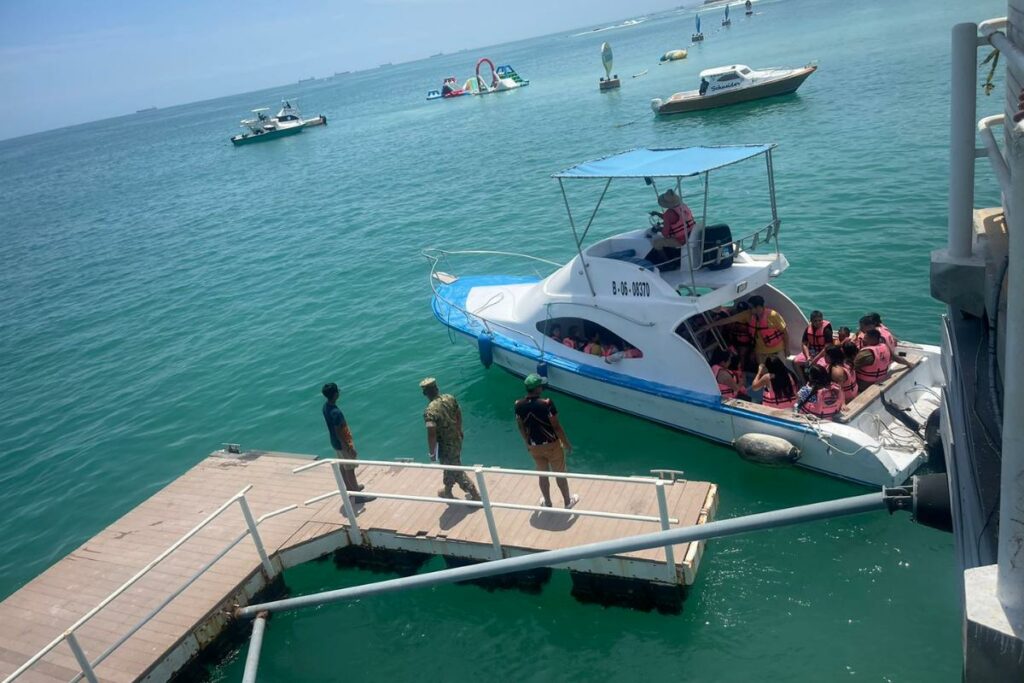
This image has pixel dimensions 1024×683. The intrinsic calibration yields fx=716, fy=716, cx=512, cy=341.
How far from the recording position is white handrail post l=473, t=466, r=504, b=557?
7.94 metres

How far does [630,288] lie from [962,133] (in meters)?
5.72

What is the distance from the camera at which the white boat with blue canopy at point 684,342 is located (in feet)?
31.9

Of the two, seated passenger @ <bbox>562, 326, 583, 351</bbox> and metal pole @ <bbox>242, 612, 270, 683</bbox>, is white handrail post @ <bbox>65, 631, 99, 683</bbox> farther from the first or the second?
seated passenger @ <bbox>562, 326, 583, 351</bbox>

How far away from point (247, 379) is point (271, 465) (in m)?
6.73

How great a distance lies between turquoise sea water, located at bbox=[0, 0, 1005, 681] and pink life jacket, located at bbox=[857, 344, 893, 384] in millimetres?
1633

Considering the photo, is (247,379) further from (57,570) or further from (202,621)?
(202,621)

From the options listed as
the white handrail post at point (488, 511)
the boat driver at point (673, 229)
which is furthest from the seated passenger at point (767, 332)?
the white handrail post at point (488, 511)

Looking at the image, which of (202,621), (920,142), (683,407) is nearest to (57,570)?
(202,621)

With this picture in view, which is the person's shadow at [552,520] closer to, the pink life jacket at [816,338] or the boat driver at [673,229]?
the boat driver at [673,229]

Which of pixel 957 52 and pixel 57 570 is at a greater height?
pixel 957 52

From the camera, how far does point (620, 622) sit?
8242mm

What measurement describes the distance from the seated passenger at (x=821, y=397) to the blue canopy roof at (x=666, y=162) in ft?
10.7

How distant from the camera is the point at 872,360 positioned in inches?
398

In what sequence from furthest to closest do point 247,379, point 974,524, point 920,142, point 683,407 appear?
point 920,142
point 247,379
point 683,407
point 974,524
